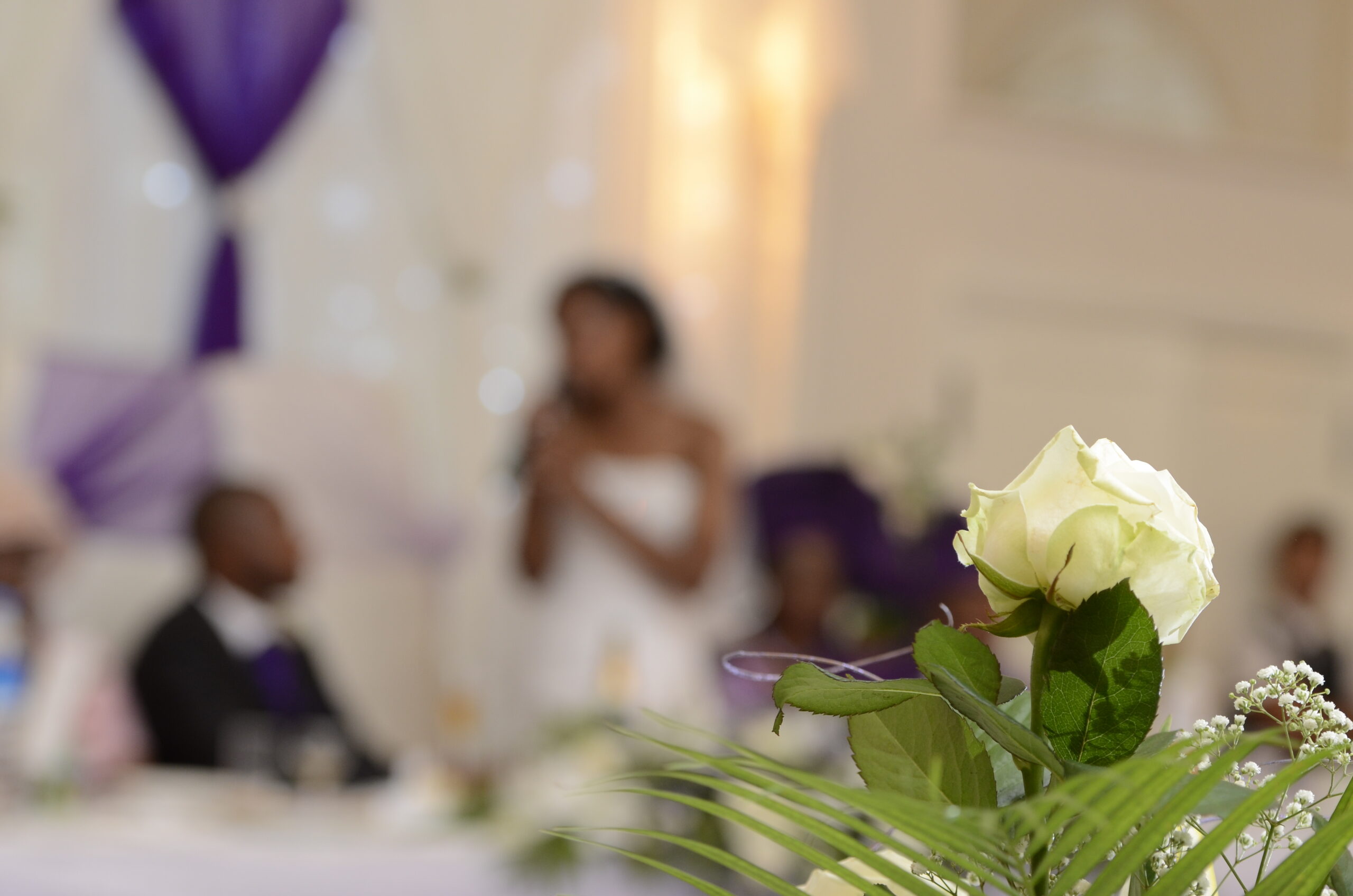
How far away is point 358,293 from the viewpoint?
5.70m

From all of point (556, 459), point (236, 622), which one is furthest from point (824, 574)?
point (236, 622)

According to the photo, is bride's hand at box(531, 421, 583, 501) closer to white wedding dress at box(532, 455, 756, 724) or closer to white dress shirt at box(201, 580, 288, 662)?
white wedding dress at box(532, 455, 756, 724)

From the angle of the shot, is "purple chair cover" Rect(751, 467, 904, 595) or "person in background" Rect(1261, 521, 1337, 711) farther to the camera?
"person in background" Rect(1261, 521, 1337, 711)

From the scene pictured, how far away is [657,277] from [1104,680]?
5462 mm

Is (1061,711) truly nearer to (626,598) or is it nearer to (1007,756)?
(1007,756)

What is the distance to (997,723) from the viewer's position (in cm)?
43

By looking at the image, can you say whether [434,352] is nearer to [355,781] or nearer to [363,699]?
[363,699]

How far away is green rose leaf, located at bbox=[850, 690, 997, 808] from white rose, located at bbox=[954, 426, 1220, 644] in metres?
0.05

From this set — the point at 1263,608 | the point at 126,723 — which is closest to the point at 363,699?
the point at 126,723

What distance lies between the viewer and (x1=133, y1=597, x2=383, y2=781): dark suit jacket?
3.56 meters

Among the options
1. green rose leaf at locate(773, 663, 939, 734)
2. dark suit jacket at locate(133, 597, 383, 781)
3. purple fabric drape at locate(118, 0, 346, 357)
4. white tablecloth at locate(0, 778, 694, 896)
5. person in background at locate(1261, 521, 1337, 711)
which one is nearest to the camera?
green rose leaf at locate(773, 663, 939, 734)

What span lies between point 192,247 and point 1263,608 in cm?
454

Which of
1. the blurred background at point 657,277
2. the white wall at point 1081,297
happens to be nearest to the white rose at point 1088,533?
Result: the blurred background at point 657,277

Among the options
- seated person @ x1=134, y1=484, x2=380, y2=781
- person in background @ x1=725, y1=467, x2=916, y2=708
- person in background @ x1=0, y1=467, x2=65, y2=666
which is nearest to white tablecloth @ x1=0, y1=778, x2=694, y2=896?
person in background @ x1=0, y1=467, x2=65, y2=666
